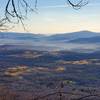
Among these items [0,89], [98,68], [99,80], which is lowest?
[98,68]

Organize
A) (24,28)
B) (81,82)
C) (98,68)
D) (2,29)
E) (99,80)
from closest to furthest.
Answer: (24,28) < (2,29) < (81,82) < (99,80) < (98,68)

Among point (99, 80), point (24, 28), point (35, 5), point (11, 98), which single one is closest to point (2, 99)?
point (11, 98)

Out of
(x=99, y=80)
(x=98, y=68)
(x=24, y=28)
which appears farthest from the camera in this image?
(x=98, y=68)

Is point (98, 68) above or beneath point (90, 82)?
beneath

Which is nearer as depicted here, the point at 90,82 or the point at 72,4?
the point at 72,4

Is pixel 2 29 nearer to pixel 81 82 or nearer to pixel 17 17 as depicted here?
pixel 17 17

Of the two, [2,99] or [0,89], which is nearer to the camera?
[2,99]

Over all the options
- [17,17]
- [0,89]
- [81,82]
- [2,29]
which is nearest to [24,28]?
[17,17]

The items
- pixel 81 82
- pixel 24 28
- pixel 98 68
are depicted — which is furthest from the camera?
pixel 98 68

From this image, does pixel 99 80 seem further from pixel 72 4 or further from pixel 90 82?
pixel 72 4
